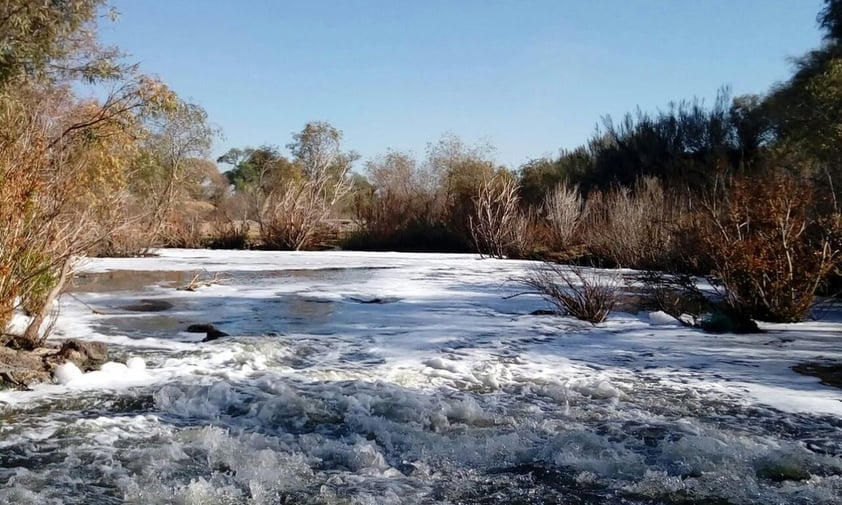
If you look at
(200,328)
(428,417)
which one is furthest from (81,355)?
(428,417)

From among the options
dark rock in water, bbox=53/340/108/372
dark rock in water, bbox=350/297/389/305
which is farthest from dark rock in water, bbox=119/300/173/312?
dark rock in water, bbox=53/340/108/372

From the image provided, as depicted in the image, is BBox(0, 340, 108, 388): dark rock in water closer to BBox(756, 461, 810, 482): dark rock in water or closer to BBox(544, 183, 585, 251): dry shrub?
BBox(756, 461, 810, 482): dark rock in water

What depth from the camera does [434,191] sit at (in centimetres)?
3023

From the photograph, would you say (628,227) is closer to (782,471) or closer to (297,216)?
(782,471)

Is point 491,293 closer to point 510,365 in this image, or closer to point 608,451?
point 510,365

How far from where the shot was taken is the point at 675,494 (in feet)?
11.9

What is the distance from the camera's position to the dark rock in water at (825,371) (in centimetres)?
590

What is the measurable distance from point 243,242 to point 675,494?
24.6 m

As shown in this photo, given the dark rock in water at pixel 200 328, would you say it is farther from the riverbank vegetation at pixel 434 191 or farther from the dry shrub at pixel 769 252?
the dry shrub at pixel 769 252

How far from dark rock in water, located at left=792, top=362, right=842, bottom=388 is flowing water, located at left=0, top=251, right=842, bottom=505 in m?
0.19

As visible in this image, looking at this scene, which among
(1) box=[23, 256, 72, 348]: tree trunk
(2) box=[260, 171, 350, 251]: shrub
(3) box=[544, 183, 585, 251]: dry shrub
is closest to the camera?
(1) box=[23, 256, 72, 348]: tree trunk

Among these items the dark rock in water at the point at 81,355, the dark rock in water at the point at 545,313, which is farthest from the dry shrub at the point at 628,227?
the dark rock in water at the point at 81,355

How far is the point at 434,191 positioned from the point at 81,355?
24.6 m

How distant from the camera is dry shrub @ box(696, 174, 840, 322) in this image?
8445 mm
